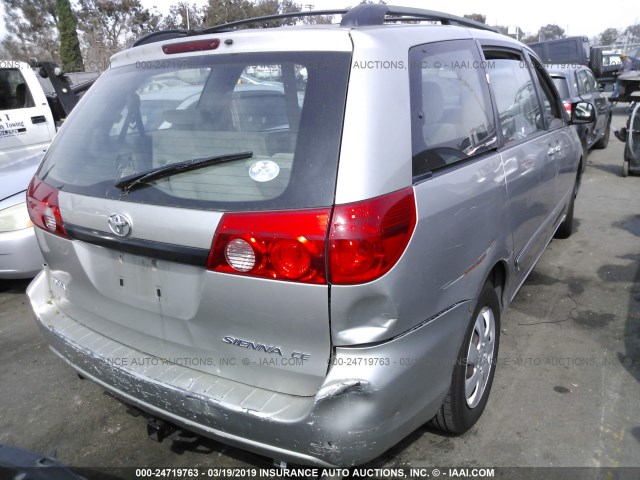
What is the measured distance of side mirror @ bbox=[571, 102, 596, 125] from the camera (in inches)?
171

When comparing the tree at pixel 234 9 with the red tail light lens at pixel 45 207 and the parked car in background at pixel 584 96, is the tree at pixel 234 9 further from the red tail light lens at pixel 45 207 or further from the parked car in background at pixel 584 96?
the red tail light lens at pixel 45 207

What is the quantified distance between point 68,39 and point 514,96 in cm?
3278

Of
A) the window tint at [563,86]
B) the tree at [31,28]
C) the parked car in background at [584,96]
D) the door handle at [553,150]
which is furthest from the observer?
the tree at [31,28]

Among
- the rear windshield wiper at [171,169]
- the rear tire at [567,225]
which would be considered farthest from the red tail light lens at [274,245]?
the rear tire at [567,225]

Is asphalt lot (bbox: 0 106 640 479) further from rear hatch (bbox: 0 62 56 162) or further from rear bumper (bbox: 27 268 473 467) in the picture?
rear hatch (bbox: 0 62 56 162)

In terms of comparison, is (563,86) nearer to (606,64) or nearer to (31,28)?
(606,64)

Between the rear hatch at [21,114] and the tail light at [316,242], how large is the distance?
5833 millimetres

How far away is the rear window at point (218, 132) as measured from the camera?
181cm

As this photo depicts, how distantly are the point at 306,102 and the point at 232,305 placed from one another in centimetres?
75

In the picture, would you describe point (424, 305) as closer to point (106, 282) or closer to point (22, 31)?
point (106, 282)

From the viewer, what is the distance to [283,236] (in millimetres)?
1750

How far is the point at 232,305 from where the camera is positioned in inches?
73.6

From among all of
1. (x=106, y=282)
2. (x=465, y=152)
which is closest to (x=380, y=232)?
(x=465, y=152)

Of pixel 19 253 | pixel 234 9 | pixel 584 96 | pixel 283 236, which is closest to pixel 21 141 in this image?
pixel 19 253
